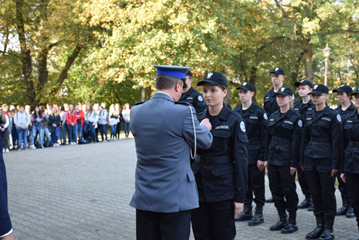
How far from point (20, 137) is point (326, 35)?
20540 millimetres

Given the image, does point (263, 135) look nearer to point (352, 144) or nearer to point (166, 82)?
point (352, 144)

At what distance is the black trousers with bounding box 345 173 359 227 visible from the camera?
230 inches

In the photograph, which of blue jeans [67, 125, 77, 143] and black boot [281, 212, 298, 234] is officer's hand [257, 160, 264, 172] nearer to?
black boot [281, 212, 298, 234]

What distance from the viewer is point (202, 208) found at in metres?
4.30

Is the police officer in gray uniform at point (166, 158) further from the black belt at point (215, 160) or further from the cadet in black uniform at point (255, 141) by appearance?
the cadet in black uniform at point (255, 141)

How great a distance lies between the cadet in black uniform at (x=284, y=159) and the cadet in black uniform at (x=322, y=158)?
Result: 0.70ft

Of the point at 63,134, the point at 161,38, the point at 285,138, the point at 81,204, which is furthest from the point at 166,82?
the point at 161,38

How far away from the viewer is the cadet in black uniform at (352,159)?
19.2ft

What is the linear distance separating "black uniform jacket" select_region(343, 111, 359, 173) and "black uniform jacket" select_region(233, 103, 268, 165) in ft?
4.36

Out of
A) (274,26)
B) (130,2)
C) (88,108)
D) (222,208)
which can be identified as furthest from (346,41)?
(222,208)

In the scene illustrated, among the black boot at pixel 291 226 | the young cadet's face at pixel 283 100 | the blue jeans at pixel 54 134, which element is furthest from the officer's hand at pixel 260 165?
the blue jeans at pixel 54 134

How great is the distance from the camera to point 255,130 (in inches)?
276

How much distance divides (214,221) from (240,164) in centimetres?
65

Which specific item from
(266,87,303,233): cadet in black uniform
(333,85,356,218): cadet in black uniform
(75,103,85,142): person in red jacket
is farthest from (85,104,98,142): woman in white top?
(266,87,303,233): cadet in black uniform
